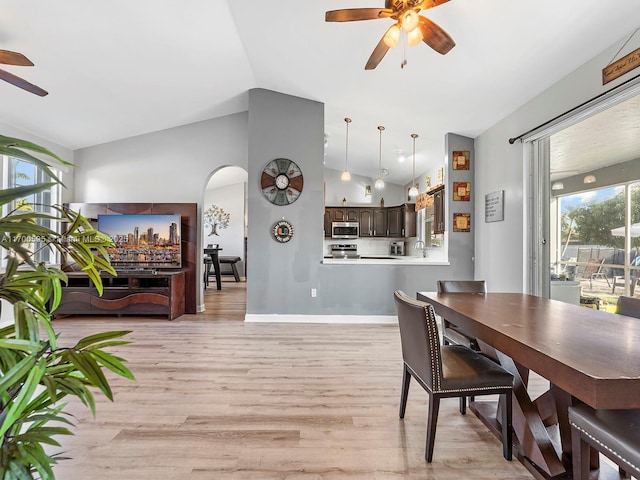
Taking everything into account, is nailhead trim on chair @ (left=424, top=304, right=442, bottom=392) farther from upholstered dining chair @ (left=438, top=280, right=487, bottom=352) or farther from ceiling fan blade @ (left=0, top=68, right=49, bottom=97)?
ceiling fan blade @ (left=0, top=68, right=49, bottom=97)

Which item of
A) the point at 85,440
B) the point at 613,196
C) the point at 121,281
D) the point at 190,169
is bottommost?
the point at 85,440

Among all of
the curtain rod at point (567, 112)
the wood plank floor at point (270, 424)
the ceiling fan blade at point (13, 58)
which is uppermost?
the ceiling fan blade at point (13, 58)

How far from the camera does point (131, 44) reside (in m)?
3.31

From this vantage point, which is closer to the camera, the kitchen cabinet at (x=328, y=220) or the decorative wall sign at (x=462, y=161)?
the decorative wall sign at (x=462, y=161)

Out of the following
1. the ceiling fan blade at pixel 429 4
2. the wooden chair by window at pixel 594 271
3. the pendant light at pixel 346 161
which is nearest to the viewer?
the ceiling fan blade at pixel 429 4

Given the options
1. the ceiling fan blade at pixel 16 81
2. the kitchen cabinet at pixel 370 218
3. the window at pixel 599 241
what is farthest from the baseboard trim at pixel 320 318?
the kitchen cabinet at pixel 370 218

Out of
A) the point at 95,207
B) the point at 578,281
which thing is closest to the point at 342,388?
the point at 578,281

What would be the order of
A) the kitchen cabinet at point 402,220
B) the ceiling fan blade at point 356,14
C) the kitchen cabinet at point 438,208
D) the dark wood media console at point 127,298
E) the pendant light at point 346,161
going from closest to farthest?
the ceiling fan blade at point 356,14 → the dark wood media console at point 127,298 → the pendant light at point 346,161 → the kitchen cabinet at point 438,208 → the kitchen cabinet at point 402,220

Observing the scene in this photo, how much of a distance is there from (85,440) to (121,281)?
137 inches

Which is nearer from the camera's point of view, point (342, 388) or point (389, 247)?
point (342, 388)

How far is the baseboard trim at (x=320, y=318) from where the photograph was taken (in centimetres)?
461

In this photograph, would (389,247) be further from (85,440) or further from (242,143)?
(85,440)

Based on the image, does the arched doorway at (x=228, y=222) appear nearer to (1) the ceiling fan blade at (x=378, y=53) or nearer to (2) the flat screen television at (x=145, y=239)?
(2) the flat screen television at (x=145, y=239)

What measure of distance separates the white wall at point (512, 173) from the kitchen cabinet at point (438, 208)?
0.70 m
